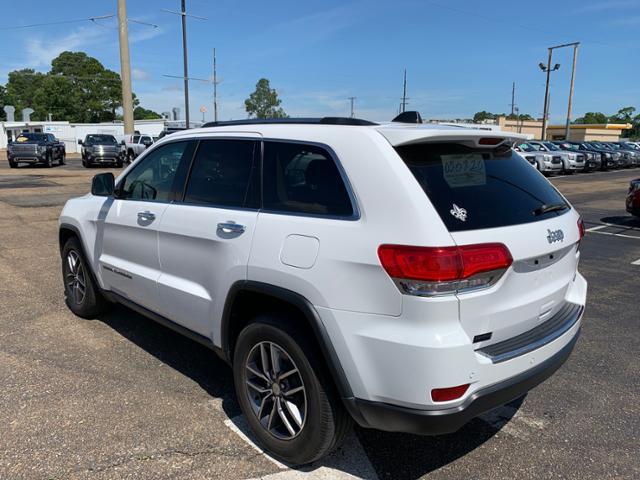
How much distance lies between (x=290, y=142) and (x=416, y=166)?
0.76 m

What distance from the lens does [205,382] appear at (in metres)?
3.78

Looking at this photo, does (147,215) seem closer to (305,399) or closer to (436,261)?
(305,399)

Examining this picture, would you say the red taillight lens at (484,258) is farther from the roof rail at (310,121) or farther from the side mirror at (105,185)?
the side mirror at (105,185)

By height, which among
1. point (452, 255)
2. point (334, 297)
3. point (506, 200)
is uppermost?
point (506, 200)

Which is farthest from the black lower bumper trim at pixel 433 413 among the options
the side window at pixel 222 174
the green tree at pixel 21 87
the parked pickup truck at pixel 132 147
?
the green tree at pixel 21 87

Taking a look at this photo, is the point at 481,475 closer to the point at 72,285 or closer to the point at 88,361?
the point at 88,361

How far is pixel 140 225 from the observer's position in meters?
3.82

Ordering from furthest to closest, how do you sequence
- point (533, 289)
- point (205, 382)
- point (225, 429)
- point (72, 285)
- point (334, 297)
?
1. point (72, 285)
2. point (205, 382)
3. point (225, 429)
4. point (533, 289)
5. point (334, 297)

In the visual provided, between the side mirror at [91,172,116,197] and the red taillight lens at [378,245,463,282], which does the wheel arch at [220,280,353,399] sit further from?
the side mirror at [91,172,116,197]

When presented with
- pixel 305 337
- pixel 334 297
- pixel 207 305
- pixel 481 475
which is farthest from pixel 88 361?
pixel 481 475

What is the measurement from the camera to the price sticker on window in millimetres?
2605

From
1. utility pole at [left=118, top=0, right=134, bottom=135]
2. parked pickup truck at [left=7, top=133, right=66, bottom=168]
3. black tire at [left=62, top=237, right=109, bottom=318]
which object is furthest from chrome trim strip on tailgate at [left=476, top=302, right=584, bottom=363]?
parked pickup truck at [left=7, top=133, right=66, bottom=168]

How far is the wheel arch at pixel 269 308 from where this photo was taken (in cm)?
247

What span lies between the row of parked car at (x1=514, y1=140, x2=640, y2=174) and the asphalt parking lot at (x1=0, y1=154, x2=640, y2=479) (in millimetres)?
19934
